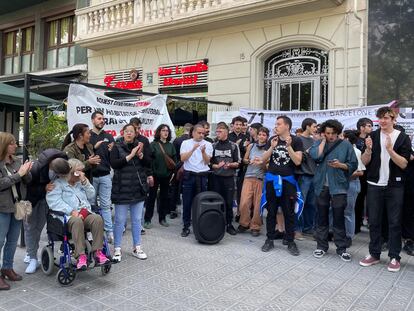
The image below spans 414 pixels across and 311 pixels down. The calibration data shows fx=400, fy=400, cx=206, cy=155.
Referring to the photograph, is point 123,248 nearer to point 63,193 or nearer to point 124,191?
point 124,191

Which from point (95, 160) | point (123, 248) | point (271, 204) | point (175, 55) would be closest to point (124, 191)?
point (95, 160)

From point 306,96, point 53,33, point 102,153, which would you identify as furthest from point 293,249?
point 53,33

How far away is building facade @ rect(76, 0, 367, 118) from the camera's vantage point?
32.0 ft

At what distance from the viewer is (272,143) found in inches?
227

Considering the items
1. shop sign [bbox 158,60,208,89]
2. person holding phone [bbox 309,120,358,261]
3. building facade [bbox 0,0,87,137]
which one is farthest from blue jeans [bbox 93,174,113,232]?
building facade [bbox 0,0,87,137]

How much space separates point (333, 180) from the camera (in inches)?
217

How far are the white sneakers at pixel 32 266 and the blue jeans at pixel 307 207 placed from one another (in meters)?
3.97

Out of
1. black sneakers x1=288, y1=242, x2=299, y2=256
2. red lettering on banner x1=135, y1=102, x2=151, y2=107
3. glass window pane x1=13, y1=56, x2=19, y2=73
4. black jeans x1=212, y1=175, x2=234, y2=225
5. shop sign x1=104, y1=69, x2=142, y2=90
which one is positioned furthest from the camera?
glass window pane x1=13, y1=56, x2=19, y2=73

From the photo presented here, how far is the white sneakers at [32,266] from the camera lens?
15.6 ft

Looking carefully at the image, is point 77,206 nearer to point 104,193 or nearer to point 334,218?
point 104,193

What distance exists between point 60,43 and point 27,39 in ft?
8.01

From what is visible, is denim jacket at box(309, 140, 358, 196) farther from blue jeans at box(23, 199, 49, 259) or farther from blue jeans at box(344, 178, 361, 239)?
blue jeans at box(23, 199, 49, 259)

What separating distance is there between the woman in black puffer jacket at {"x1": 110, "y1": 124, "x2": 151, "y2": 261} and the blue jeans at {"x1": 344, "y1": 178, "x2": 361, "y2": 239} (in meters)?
3.06

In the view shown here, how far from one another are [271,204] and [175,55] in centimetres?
805
